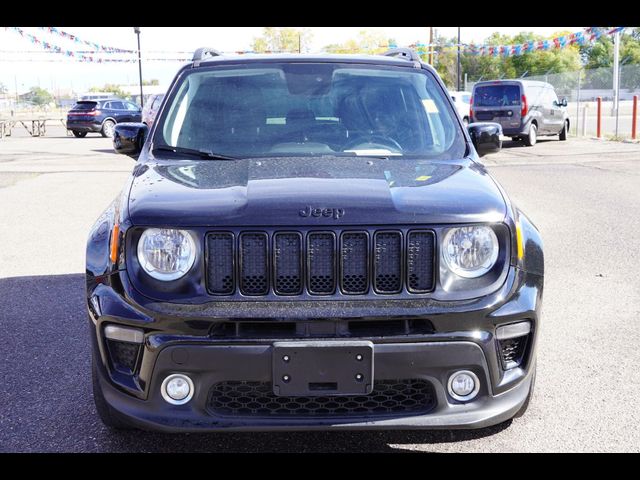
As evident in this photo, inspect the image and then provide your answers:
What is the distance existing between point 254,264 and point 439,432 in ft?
4.44

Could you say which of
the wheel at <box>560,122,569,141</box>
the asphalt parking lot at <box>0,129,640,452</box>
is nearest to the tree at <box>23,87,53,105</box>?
the wheel at <box>560,122,569,141</box>

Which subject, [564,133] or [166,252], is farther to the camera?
[564,133]

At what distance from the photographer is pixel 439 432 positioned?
3.71 m

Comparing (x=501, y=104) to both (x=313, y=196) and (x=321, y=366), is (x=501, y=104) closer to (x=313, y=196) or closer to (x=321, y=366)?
(x=313, y=196)

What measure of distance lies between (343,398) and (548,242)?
19.3 feet

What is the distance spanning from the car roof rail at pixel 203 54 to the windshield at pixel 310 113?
8.3 inches

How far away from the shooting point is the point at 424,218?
3.00 metres

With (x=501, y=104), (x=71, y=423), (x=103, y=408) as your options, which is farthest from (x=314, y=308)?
(x=501, y=104)

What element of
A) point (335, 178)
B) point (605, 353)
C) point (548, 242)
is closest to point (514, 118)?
point (548, 242)

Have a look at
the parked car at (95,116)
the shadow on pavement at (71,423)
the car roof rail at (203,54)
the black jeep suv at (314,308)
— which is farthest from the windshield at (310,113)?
the parked car at (95,116)

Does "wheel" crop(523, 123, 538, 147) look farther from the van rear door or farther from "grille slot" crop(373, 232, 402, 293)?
"grille slot" crop(373, 232, 402, 293)

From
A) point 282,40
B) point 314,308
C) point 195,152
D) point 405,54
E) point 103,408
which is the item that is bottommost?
point 103,408

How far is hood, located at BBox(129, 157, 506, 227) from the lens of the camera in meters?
2.98

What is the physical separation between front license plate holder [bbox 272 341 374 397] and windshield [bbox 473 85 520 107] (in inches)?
781
